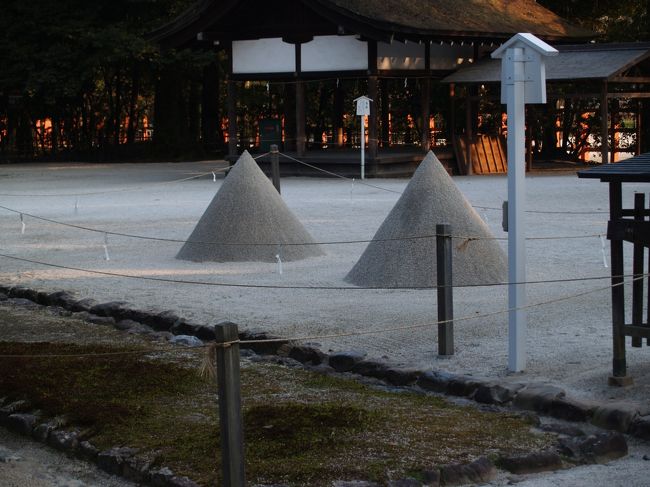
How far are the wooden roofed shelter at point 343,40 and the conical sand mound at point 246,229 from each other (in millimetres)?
11565

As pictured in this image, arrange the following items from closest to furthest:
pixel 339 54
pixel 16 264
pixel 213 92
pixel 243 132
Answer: pixel 16 264 < pixel 339 54 < pixel 213 92 < pixel 243 132

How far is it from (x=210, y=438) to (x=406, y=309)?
387 centimetres

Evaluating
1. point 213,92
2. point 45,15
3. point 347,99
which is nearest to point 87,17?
point 45,15

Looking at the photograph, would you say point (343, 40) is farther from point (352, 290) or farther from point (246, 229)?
point (352, 290)

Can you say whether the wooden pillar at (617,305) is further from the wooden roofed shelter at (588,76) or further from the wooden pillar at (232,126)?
the wooden pillar at (232,126)

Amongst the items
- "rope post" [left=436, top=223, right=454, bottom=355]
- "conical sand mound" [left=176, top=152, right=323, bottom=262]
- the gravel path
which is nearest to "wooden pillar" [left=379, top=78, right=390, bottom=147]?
"conical sand mound" [left=176, top=152, right=323, bottom=262]

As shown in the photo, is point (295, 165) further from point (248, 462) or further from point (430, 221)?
point (248, 462)

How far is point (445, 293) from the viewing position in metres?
7.29

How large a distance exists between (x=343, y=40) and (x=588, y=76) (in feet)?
18.5

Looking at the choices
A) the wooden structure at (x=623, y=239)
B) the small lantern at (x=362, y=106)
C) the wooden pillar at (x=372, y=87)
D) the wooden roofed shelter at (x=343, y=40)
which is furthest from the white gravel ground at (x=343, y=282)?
the wooden roofed shelter at (x=343, y=40)

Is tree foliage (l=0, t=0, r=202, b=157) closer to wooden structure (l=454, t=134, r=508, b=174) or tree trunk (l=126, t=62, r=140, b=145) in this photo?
tree trunk (l=126, t=62, r=140, b=145)

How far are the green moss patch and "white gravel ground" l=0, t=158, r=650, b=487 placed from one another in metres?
0.59

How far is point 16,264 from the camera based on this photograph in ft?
40.2

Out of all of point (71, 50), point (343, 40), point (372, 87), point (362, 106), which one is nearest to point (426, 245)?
point (362, 106)
